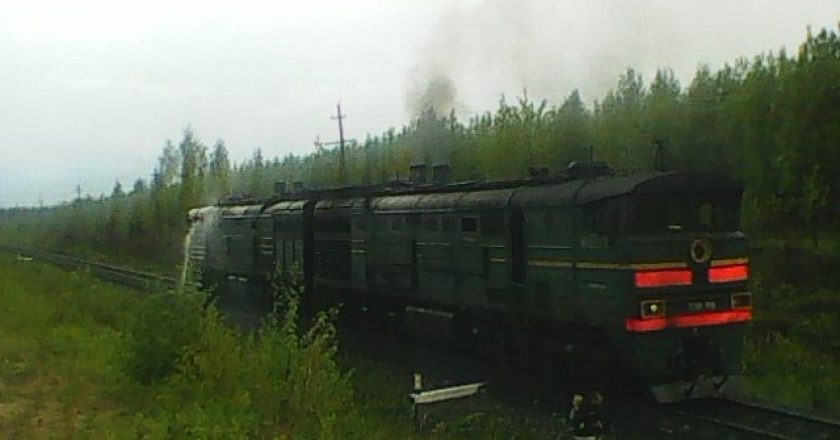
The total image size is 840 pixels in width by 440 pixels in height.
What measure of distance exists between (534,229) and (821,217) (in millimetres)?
16002

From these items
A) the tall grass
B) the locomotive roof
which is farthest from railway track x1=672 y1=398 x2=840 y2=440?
the tall grass

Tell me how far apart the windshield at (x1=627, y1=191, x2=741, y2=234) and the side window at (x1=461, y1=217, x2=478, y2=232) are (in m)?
3.65

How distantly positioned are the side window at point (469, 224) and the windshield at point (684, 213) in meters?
3.65

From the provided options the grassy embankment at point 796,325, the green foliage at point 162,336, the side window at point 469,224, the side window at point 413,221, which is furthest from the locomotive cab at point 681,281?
the green foliage at point 162,336

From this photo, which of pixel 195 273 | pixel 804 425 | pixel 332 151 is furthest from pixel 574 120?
pixel 332 151

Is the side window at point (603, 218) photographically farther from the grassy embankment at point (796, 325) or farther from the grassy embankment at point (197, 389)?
the grassy embankment at point (796, 325)

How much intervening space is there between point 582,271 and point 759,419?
2941mm

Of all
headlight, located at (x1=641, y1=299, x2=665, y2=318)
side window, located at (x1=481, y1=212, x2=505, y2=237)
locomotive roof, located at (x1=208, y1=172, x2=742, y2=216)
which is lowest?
headlight, located at (x1=641, y1=299, x2=665, y2=318)

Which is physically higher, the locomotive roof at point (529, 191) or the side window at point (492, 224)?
the locomotive roof at point (529, 191)

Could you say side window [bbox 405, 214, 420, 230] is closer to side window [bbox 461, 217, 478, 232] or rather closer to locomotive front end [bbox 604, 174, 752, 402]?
side window [bbox 461, 217, 478, 232]

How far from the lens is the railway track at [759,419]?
1134 cm

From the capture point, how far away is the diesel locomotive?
40.6 feet

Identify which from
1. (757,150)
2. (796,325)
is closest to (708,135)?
(757,150)

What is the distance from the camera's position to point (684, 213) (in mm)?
12820
